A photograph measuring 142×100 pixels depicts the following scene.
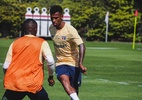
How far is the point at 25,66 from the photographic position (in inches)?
339

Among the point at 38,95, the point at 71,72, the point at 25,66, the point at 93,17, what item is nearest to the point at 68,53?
the point at 71,72

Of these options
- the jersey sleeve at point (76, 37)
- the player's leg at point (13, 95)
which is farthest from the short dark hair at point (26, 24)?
the jersey sleeve at point (76, 37)

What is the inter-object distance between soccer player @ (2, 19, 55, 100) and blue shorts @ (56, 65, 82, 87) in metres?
2.55

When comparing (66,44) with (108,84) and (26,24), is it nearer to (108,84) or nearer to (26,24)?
(26,24)

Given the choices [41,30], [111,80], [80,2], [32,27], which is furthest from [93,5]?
[32,27]

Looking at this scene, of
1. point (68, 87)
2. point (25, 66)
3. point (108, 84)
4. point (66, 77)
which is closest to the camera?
point (25, 66)

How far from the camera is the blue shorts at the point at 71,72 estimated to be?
1133 centimetres

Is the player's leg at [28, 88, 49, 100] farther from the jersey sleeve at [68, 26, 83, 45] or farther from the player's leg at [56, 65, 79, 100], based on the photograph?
the jersey sleeve at [68, 26, 83, 45]

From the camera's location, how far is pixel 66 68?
11375mm

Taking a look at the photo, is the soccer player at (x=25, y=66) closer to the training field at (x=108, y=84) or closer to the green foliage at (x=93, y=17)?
the training field at (x=108, y=84)

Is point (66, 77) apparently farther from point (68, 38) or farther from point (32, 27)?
point (32, 27)

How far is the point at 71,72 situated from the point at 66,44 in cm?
57

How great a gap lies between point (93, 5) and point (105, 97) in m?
45.9

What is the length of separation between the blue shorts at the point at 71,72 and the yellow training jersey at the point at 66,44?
0.08 meters
